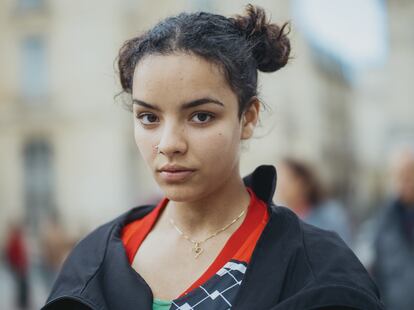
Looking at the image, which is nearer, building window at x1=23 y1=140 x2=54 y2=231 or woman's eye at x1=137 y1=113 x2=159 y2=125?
woman's eye at x1=137 y1=113 x2=159 y2=125

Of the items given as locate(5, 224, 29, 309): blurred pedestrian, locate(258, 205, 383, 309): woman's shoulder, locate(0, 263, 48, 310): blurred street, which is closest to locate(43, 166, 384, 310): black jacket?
locate(258, 205, 383, 309): woman's shoulder

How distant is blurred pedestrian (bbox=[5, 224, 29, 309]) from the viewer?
46.0 ft

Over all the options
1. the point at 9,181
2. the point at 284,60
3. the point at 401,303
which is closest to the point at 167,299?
the point at 284,60

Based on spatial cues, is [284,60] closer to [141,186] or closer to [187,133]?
[187,133]

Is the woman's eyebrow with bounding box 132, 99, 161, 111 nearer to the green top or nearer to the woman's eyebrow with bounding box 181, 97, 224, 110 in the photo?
the woman's eyebrow with bounding box 181, 97, 224, 110

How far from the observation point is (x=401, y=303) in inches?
183

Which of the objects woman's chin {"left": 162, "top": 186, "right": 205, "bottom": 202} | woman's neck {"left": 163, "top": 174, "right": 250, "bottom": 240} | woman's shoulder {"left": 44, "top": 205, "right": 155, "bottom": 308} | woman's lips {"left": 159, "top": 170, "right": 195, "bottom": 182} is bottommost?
woman's shoulder {"left": 44, "top": 205, "right": 155, "bottom": 308}

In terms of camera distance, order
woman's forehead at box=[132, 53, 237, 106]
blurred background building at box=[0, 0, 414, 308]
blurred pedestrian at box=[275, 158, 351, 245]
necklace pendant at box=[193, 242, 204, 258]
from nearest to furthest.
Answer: woman's forehead at box=[132, 53, 237, 106] → necklace pendant at box=[193, 242, 204, 258] → blurred pedestrian at box=[275, 158, 351, 245] → blurred background building at box=[0, 0, 414, 308]

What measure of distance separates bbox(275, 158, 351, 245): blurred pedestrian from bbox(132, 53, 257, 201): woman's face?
3254mm

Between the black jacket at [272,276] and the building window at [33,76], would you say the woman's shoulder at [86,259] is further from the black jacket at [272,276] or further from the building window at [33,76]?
the building window at [33,76]

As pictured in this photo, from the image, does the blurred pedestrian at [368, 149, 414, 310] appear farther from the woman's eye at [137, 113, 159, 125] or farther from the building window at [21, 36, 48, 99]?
the building window at [21, 36, 48, 99]

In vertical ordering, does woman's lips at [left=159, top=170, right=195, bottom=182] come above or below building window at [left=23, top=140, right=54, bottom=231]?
above

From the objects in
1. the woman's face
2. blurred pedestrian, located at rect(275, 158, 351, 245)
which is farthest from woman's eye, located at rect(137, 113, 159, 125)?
blurred pedestrian, located at rect(275, 158, 351, 245)

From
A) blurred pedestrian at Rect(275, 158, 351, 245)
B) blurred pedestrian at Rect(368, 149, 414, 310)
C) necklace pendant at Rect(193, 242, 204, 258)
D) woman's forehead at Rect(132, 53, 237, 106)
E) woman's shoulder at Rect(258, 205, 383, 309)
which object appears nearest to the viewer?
woman's shoulder at Rect(258, 205, 383, 309)
